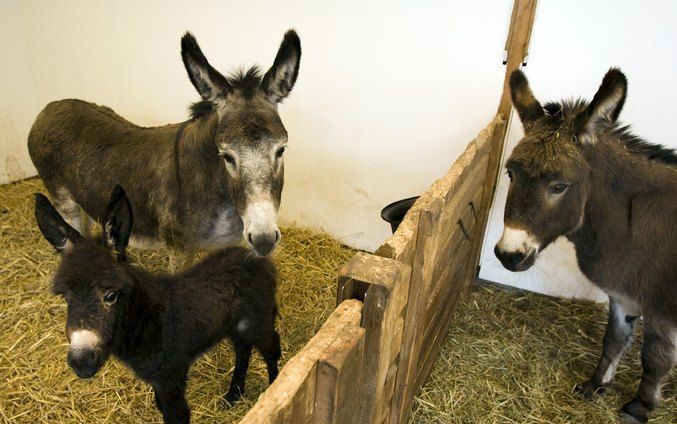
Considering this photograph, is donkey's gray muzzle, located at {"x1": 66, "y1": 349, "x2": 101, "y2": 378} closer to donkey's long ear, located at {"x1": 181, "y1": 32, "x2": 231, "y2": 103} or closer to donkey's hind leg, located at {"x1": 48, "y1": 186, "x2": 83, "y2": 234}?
donkey's long ear, located at {"x1": 181, "y1": 32, "x2": 231, "y2": 103}

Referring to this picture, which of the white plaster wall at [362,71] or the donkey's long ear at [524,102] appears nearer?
the donkey's long ear at [524,102]

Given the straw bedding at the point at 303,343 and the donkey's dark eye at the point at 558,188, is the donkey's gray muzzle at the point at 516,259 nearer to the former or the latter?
the donkey's dark eye at the point at 558,188

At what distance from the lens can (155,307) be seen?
213 centimetres

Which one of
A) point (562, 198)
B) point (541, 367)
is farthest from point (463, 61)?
point (541, 367)

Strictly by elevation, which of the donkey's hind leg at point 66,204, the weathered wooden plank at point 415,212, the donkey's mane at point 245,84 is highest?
the donkey's mane at point 245,84

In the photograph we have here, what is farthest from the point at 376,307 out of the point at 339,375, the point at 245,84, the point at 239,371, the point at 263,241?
the point at 245,84

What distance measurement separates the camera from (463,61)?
351cm

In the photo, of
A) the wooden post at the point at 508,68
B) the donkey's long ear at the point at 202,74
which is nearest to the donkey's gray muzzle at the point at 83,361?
the donkey's long ear at the point at 202,74

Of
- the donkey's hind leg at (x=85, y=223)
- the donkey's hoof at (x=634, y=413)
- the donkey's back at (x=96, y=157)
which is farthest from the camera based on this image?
the donkey's hind leg at (x=85, y=223)

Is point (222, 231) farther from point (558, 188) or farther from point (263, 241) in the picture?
point (558, 188)

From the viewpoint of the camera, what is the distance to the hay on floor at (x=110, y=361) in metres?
2.68

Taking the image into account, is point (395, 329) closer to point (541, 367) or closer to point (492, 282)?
point (541, 367)

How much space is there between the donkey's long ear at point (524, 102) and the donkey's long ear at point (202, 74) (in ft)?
5.55

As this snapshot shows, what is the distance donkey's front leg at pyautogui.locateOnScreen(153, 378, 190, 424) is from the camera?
7.17 ft
